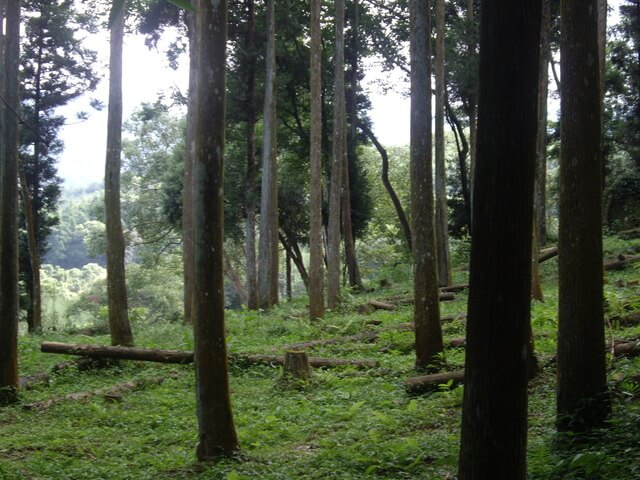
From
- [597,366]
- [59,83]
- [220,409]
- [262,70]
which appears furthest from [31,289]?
[597,366]

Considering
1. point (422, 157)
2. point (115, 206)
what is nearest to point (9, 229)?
point (115, 206)

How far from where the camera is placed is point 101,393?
11781 mm

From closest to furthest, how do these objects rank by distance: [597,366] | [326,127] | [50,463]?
[597,366] → [50,463] → [326,127]

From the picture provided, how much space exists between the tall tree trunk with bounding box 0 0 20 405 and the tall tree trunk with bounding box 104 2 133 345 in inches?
152

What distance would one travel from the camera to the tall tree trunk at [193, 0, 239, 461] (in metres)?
6.96

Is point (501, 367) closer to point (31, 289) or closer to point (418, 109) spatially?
point (418, 109)

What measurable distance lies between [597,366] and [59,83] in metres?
26.0

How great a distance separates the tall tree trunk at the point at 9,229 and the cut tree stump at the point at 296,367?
4530 millimetres

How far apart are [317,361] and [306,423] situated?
3935 mm

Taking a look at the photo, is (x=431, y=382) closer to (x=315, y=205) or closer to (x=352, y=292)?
(x=315, y=205)

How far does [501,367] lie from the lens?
12.9 feet

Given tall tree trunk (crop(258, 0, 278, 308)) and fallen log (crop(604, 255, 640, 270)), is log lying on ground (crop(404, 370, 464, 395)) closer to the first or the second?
fallen log (crop(604, 255, 640, 270))

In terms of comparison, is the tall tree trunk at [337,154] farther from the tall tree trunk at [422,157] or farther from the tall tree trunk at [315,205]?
the tall tree trunk at [422,157]

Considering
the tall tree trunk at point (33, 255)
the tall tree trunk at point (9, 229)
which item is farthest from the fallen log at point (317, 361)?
the tall tree trunk at point (33, 255)
